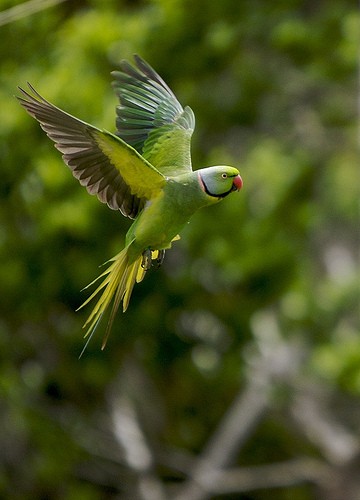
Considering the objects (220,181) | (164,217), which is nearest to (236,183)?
(220,181)

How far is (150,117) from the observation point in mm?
3434

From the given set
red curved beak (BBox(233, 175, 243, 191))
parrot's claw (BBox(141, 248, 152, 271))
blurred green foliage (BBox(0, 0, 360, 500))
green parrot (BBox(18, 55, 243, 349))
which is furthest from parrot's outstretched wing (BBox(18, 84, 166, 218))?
blurred green foliage (BBox(0, 0, 360, 500))

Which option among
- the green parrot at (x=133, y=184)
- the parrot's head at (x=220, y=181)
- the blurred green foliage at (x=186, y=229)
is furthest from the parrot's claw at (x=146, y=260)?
the blurred green foliage at (x=186, y=229)

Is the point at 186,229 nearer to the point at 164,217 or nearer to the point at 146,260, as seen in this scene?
the point at 146,260

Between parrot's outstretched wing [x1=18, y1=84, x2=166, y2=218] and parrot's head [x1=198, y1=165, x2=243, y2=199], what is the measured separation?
0.56ft

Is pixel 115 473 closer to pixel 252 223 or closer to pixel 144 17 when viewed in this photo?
pixel 252 223

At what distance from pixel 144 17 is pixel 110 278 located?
20.5ft

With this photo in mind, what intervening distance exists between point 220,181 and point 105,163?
0.37 m

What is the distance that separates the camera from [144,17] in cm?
884

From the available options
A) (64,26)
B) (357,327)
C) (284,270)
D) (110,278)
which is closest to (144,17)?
(64,26)

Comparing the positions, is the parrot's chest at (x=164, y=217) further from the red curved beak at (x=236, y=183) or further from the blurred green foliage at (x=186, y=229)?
the blurred green foliage at (x=186, y=229)

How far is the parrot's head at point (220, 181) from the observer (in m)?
2.67

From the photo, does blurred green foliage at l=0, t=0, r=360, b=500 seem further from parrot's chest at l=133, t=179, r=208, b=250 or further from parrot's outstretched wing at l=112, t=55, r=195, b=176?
parrot's chest at l=133, t=179, r=208, b=250

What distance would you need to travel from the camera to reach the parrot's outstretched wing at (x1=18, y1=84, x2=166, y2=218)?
2768 millimetres
